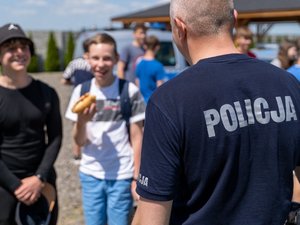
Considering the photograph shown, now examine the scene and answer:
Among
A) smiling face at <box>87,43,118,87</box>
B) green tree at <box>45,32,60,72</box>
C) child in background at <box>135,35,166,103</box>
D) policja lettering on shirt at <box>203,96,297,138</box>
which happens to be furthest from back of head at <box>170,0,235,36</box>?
green tree at <box>45,32,60,72</box>

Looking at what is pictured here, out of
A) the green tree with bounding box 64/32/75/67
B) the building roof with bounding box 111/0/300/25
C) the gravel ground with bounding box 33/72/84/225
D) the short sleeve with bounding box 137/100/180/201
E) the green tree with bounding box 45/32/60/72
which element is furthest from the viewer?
the green tree with bounding box 45/32/60/72

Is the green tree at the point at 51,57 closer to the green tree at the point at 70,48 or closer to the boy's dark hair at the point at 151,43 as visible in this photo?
the green tree at the point at 70,48

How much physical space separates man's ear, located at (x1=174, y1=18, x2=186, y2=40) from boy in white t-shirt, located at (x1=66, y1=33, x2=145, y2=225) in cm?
144

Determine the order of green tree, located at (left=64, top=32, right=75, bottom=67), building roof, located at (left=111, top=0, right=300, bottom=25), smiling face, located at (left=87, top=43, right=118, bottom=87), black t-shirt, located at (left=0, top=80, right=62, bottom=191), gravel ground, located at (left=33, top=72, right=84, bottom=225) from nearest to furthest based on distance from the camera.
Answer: black t-shirt, located at (left=0, top=80, right=62, bottom=191) → smiling face, located at (left=87, top=43, right=118, bottom=87) → gravel ground, located at (left=33, top=72, right=84, bottom=225) → building roof, located at (left=111, top=0, right=300, bottom=25) → green tree, located at (left=64, top=32, right=75, bottom=67)

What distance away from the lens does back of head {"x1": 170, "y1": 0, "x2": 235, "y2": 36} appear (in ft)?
4.72

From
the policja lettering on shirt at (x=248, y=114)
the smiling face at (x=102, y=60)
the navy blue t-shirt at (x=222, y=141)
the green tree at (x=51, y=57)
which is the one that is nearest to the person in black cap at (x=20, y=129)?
the smiling face at (x=102, y=60)

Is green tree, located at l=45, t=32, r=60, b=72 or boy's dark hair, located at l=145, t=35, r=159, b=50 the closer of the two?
boy's dark hair, located at l=145, t=35, r=159, b=50

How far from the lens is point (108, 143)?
9.61ft

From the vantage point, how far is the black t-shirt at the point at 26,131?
8.87ft

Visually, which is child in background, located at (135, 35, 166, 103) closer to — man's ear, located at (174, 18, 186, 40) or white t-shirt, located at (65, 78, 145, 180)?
white t-shirt, located at (65, 78, 145, 180)

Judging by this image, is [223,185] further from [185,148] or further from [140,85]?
[140,85]

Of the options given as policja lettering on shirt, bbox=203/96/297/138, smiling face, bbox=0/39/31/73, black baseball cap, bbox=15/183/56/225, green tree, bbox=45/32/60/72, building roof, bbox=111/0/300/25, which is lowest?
black baseball cap, bbox=15/183/56/225

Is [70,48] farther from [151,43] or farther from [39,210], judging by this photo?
[39,210]

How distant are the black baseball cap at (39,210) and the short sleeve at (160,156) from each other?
156 centimetres
